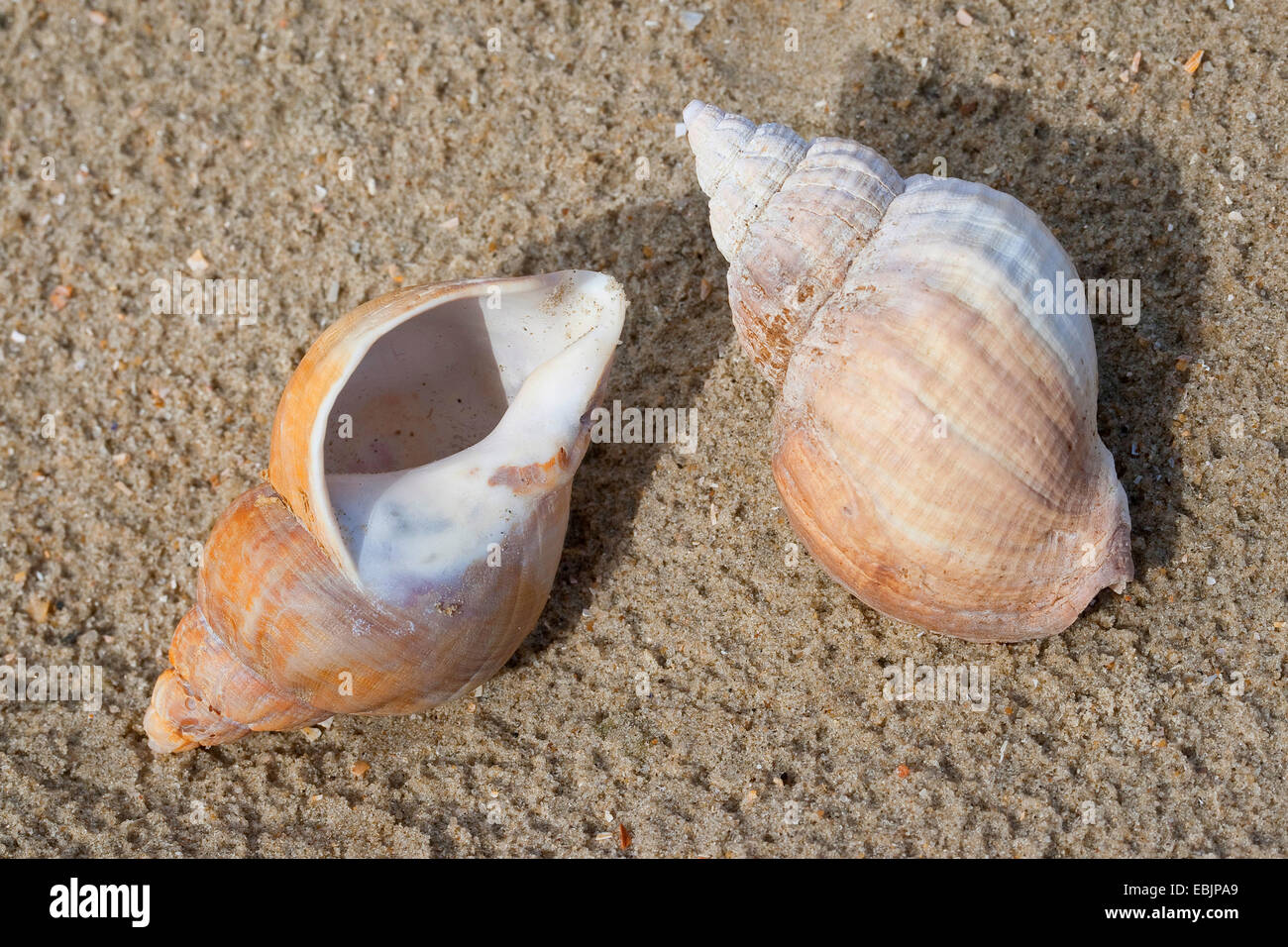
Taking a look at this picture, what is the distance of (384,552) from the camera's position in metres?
2.88

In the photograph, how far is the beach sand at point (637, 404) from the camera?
3002 millimetres

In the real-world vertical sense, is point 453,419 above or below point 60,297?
below

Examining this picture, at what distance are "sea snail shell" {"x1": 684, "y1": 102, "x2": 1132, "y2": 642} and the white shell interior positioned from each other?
57cm

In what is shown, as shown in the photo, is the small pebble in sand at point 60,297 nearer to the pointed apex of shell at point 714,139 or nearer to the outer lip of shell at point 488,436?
the outer lip of shell at point 488,436

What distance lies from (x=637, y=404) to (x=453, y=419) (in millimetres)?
610

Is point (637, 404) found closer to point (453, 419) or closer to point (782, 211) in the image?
point (453, 419)

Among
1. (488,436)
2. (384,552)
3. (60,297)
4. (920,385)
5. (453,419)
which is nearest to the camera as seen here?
(920,385)

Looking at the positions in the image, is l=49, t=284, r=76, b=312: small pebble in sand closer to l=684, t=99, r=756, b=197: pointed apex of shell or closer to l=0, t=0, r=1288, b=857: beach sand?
l=0, t=0, r=1288, b=857: beach sand

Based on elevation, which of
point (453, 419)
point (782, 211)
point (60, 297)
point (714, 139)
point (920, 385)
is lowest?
point (453, 419)

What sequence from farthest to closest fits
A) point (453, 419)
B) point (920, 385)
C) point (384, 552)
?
point (453, 419) < point (384, 552) < point (920, 385)

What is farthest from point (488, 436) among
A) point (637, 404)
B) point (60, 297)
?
point (60, 297)

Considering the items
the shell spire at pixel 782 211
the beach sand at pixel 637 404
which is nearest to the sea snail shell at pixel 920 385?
the shell spire at pixel 782 211

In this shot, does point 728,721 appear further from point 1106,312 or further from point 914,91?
point 914,91

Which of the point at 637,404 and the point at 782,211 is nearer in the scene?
the point at 782,211
